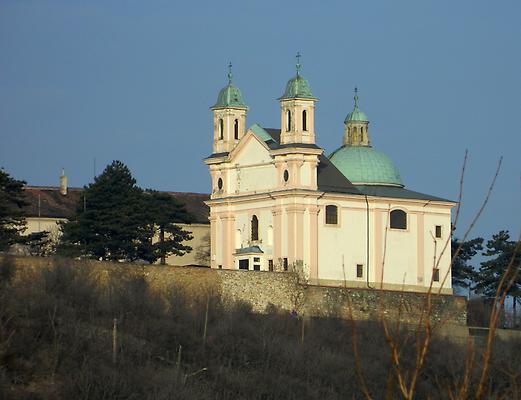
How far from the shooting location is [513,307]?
68.9 meters

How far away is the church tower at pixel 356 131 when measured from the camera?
2995 inches

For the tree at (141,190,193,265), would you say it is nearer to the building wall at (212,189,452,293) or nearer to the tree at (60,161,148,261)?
the tree at (60,161,148,261)

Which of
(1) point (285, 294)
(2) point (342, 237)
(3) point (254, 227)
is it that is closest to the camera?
(1) point (285, 294)

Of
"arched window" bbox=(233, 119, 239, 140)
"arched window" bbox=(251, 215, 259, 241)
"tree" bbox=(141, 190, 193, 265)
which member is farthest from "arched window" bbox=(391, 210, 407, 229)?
"tree" bbox=(141, 190, 193, 265)

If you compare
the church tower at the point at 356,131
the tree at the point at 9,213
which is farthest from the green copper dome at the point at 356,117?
the tree at the point at 9,213

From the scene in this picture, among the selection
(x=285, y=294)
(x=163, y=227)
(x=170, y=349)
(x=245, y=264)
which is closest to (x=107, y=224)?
(x=163, y=227)

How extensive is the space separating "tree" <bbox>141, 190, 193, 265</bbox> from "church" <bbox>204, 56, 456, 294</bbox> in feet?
6.13

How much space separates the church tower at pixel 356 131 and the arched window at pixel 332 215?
8012 millimetres

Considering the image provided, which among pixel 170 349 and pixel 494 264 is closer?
pixel 170 349

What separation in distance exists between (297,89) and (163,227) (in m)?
9.62

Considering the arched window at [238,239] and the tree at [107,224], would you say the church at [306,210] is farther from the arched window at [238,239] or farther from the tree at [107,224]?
the tree at [107,224]

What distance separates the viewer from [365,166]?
73188 mm

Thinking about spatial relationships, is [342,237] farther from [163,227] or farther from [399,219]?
[163,227]

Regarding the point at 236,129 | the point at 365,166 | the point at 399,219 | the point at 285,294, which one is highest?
the point at 236,129
